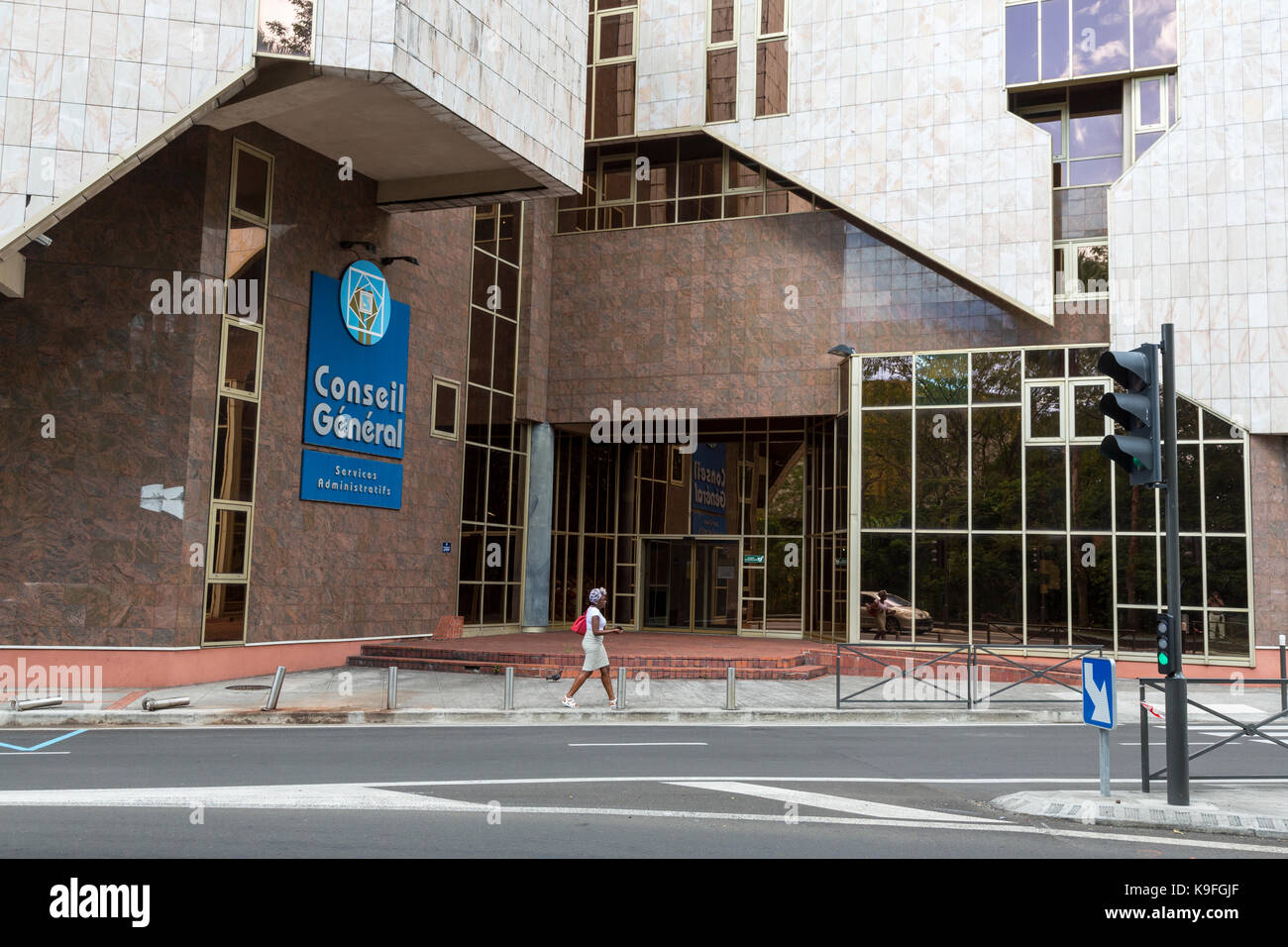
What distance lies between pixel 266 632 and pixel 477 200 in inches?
358

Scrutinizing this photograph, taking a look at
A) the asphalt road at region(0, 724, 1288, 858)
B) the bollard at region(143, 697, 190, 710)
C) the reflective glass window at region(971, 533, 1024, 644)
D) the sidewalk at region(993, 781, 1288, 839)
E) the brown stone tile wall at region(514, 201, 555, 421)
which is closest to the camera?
the asphalt road at region(0, 724, 1288, 858)

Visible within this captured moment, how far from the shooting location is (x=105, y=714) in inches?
Answer: 546

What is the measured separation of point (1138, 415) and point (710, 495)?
21167mm

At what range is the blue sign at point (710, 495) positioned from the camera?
30.0m

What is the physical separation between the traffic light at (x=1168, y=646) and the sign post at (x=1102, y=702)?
0.44m

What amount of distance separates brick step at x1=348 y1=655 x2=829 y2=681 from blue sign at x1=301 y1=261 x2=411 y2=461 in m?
4.14

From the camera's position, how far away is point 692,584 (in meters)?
30.2

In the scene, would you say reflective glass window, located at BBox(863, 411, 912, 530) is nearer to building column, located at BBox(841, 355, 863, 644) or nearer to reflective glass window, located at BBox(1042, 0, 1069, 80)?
building column, located at BBox(841, 355, 863, 644)

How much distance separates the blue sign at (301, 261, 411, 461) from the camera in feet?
66.8

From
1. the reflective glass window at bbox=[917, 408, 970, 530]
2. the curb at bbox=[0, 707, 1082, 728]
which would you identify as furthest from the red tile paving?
the reflective glass window at bbox=[917, 408, 970, 530]

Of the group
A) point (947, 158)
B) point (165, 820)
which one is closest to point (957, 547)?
point (947, 158)

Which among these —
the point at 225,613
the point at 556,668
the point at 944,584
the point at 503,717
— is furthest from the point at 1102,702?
the point at 944,584

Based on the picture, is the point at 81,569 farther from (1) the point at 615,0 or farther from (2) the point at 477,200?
(1) the point at 615,0

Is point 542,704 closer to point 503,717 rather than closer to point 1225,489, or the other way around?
point 503,717
